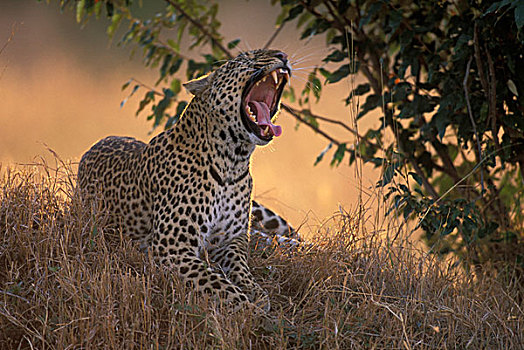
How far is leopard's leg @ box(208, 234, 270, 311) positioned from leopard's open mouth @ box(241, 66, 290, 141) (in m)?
0.70

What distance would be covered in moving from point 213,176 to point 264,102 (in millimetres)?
578

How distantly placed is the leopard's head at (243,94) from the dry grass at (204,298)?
2.70 feet

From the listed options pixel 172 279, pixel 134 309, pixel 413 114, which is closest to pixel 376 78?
pixel 413 114

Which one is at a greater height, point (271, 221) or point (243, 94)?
point (243, 94)

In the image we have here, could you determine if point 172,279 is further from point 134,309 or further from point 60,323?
point 60,323

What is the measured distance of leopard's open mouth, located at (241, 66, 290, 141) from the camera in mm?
4211

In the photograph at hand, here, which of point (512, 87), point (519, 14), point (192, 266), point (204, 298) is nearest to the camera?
point (204, 298)

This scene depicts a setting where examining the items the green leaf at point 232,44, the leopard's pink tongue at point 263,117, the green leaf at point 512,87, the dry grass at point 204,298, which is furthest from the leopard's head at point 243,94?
the green leaf at point 512,87

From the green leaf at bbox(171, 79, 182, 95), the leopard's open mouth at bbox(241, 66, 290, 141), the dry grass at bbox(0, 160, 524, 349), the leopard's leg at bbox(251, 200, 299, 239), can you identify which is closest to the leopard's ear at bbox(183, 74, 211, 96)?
the leopard's open mouth at bbox(241, 66, 290, 141)

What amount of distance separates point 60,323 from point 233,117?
1.53 metres

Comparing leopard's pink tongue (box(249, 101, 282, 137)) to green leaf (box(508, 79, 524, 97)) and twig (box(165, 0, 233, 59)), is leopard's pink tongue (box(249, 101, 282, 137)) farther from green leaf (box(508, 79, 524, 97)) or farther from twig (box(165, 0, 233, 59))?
twig (box(165, 0, 233, 59))

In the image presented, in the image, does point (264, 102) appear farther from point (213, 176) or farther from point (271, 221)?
point (271, 221)

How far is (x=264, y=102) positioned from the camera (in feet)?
14.8

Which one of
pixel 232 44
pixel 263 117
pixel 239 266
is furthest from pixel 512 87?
pixel 239 266
